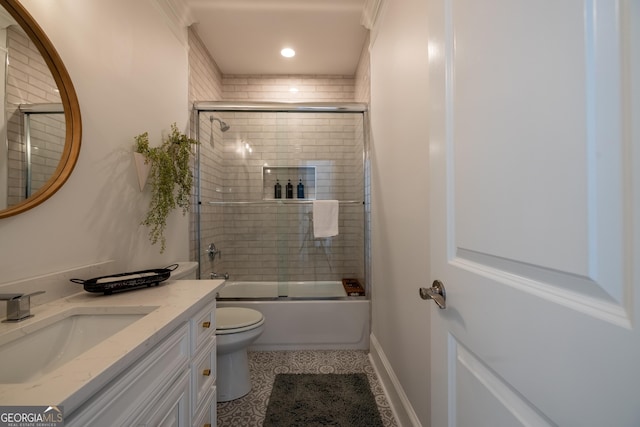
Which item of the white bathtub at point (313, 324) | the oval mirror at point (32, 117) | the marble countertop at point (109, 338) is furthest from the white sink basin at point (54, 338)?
the white bathtub at point (313, 324)

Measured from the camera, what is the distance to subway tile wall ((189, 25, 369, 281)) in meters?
2.69

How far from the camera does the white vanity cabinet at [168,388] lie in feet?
1.97

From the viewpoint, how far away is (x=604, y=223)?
351 mm

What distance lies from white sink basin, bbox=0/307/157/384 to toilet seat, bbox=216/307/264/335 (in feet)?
2.46

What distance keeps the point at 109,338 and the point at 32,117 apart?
0.91m

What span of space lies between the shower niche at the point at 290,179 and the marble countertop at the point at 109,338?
5.70ft

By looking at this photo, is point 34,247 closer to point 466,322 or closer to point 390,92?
point 466,322

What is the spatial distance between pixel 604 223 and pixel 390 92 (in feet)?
4.92

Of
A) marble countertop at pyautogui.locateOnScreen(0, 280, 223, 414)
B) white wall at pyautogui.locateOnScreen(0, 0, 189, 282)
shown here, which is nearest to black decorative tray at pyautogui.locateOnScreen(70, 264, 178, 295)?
marble countertop at pyautogui.locateOnScreen(0, 280, 223, 414)

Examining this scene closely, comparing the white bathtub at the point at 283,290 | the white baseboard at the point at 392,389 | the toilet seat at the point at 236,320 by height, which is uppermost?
the toilet seat at the point at 236,320

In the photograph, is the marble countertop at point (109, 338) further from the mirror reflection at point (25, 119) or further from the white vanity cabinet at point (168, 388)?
the mirror reflection at point (25, 119)

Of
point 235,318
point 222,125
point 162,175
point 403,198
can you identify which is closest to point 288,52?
point 222,125

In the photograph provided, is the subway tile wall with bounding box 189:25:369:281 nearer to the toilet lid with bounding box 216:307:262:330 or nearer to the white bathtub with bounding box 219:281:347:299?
the white bathtub with bounding box 219:281:347:299

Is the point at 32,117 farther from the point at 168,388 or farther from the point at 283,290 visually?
the point at 283,290
